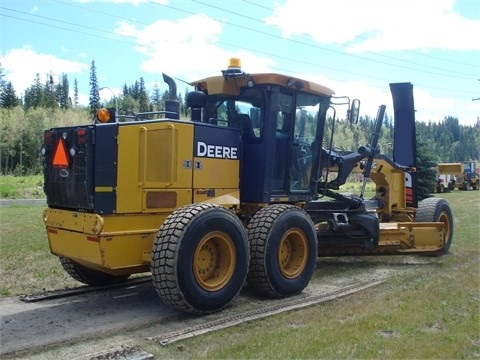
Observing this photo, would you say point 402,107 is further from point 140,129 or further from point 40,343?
point 40,343

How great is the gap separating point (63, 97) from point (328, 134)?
129736 mm

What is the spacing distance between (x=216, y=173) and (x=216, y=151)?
28cm

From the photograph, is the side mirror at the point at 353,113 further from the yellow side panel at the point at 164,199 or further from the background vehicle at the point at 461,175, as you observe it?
the background vehicle at the point at 461,175

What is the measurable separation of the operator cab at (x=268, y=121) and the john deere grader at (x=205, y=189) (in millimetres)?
15

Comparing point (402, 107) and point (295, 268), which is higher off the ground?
point (402, 107)

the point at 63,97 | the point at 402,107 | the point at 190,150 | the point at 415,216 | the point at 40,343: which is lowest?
the point at 40,343

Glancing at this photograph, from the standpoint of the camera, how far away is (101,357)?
4.49 m

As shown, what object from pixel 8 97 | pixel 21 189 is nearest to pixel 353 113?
pixel 21 189

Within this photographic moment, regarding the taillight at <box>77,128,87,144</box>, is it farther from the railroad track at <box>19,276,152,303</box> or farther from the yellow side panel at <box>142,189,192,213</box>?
the railroad track at <box>19,276,152,303</box>

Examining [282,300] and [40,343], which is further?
[282,300]

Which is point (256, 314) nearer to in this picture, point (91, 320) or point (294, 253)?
point (294, 253)

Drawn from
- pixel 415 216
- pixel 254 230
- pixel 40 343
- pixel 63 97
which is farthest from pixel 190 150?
pixel 63 97

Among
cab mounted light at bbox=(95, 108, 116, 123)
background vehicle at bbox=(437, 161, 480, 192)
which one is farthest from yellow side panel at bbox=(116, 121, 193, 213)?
background vehicle at bbox=(437, 161, 480, 192)

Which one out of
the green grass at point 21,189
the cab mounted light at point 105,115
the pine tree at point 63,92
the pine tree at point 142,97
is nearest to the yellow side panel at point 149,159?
the cab mounted light at point 105,115
